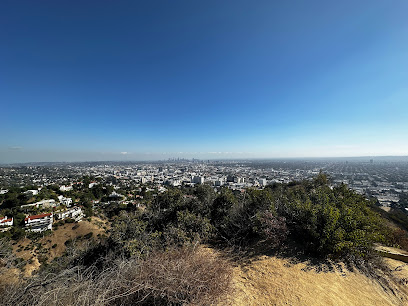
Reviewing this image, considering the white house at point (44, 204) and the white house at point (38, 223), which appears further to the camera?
the white house at point (44, 204)

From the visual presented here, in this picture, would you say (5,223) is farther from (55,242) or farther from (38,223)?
(55,242)

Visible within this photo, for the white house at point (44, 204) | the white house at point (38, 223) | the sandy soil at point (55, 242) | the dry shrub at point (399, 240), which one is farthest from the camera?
the white house at point (44, 204)

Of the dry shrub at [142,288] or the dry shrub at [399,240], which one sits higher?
the dry shrub at [142,288]

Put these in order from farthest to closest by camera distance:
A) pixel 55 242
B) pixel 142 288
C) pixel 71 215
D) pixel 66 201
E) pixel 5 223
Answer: pixel 66 201 < pixel 71 215 < pixel 5 223 < pixel 55 242 < pixel 142 288

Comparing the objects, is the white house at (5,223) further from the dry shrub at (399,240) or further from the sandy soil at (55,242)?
the dry shrub at (399,240)

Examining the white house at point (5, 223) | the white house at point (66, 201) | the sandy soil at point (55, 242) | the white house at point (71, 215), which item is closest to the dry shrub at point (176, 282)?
the sandy soil at point (55, 242)

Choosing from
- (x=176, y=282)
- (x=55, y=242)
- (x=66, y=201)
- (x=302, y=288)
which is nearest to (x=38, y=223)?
(x=55, y=242)

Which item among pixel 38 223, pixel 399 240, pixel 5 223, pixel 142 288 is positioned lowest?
pixel 38 223

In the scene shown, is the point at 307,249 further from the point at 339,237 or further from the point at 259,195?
the point at 259,195
